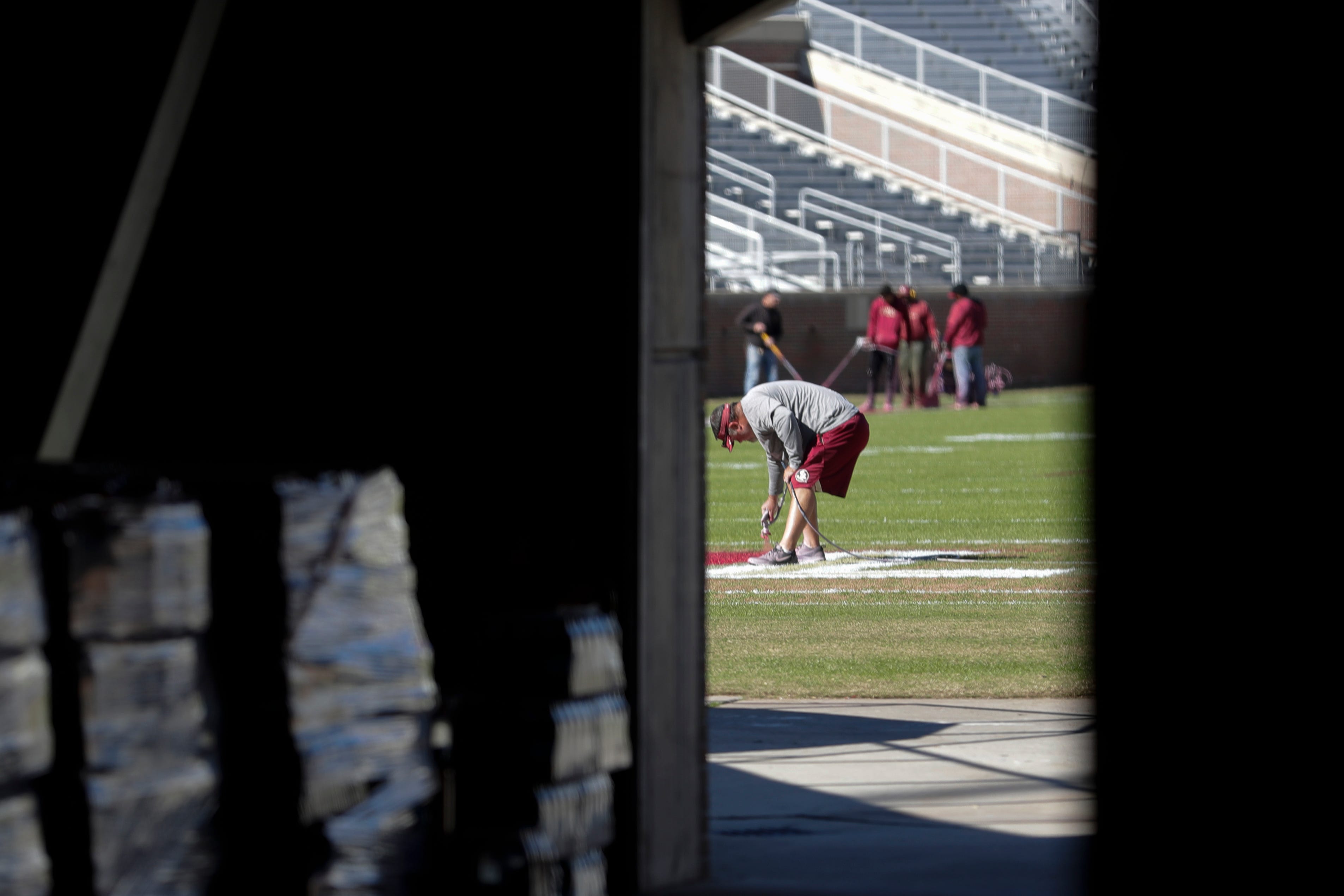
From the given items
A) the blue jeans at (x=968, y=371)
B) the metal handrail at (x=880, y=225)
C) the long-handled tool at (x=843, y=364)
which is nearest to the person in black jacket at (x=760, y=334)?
the blue jeans at (x=968, y=371)

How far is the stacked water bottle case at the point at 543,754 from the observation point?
435 cm

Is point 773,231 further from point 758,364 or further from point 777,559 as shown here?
point 777,559

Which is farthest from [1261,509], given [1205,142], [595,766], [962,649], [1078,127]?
[1078,127]

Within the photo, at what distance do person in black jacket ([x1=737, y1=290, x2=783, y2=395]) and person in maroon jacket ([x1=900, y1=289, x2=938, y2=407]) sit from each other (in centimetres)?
215

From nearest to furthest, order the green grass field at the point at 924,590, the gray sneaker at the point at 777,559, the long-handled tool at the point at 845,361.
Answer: the green grass field at the point at 924,590 → the gray sneaker at the point at 777,559 → the long-handled tool at the point at 845,361

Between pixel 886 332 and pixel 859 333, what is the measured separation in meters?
5.29

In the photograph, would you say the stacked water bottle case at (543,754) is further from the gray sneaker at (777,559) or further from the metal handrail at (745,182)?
the metal handrail at (745,182)

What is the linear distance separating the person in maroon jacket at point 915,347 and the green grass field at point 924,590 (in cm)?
897

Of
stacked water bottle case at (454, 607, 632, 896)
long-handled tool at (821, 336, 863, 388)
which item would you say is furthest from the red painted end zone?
long-handled tool at (821, 336, 863, 388)

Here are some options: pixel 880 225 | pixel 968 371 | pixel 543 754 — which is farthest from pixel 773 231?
pixel 543 754

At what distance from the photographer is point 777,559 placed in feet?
41.3

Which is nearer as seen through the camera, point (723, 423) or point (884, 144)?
point (723, 423)

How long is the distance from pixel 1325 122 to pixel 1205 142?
0.22 meters

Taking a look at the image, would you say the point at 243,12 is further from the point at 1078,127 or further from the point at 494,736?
the point at 1078,127
